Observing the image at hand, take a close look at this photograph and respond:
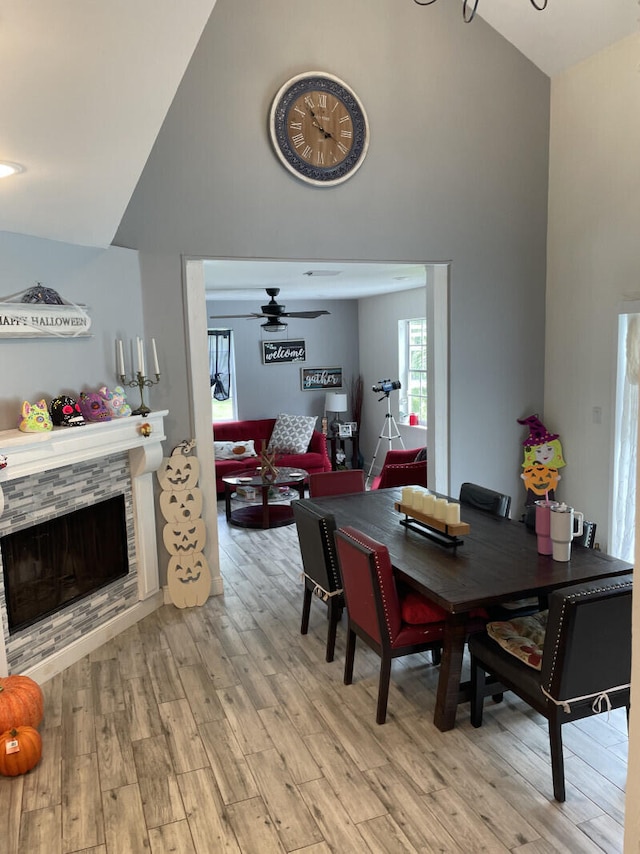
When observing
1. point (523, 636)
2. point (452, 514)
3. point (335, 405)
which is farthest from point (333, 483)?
point (335, 405)

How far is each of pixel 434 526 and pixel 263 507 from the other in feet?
10.1

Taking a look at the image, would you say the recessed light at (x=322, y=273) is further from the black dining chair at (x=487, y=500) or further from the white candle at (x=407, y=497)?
the white candle at (x=407, y=497)

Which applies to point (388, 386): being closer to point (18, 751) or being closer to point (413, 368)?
point (413, 368)

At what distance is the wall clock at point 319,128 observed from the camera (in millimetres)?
4109

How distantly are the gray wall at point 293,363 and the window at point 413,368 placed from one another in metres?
1.27

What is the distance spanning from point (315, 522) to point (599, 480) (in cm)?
254

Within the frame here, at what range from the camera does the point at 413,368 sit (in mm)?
8055

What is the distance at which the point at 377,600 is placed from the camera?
2738mm

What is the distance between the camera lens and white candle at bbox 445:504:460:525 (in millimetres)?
3117

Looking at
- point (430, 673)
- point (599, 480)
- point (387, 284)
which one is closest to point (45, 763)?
point (430, 673)

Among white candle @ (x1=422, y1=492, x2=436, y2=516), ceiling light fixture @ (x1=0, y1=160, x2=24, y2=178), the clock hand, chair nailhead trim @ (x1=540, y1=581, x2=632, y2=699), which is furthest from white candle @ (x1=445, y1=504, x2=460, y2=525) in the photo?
the clock hand

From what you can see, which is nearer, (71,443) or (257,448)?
(71,443)

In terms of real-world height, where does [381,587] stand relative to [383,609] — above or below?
above

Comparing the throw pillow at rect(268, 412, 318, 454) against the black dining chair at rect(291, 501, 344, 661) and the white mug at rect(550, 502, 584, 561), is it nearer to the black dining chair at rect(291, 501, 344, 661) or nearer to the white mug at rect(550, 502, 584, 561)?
the black dining chair at rect(291, 501, 344, 661)
